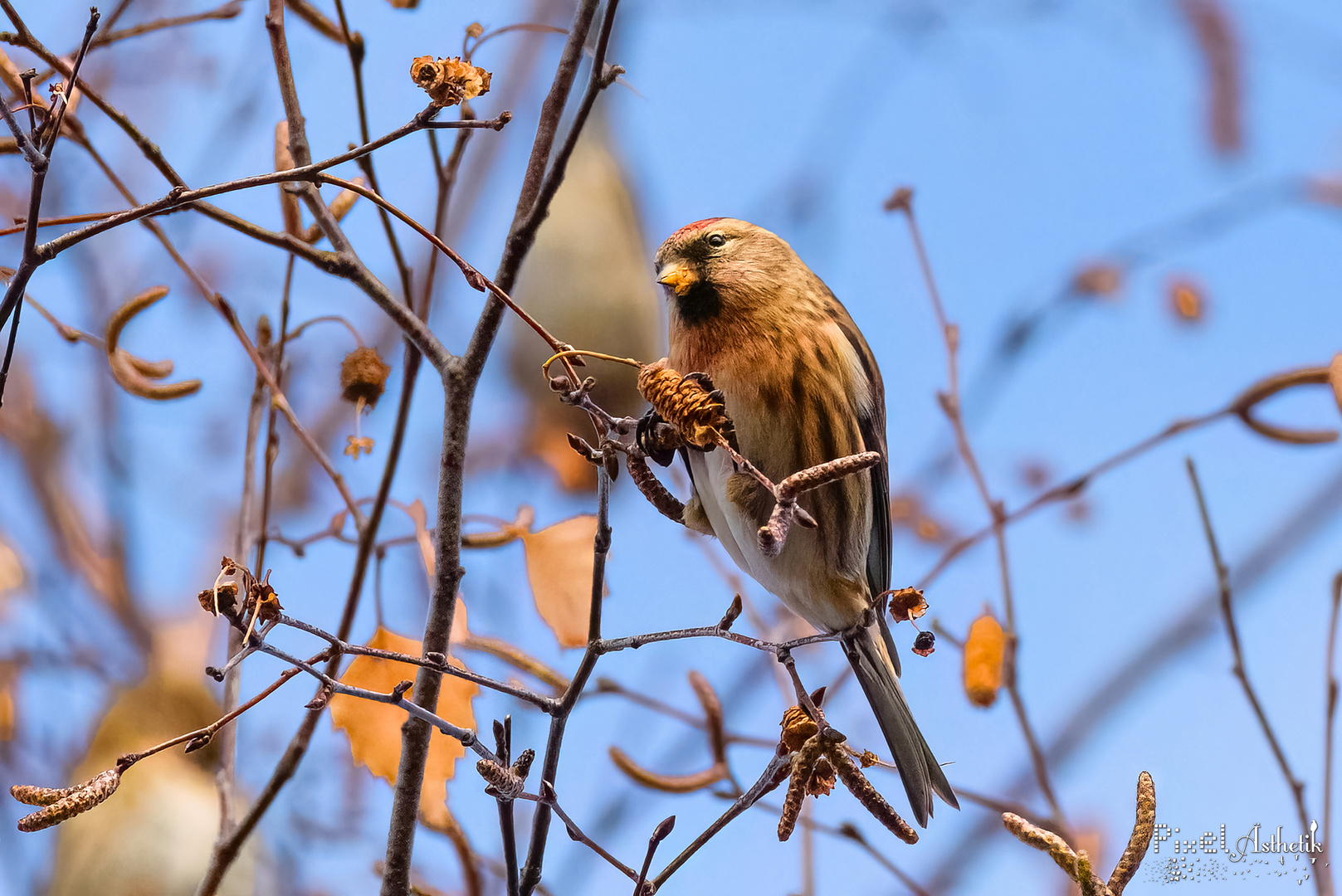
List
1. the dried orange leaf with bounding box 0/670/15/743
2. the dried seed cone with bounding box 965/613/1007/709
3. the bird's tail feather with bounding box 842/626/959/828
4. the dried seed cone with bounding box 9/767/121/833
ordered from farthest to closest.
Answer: the dried orange leaf with bounding box 0/670/15/743 → the bird's tail feather with bounding box 842/626/959/828 → the dried seed cone with bounding box 965/613/1007/709 → the dried seed cone with bounding box 9/767/121/833

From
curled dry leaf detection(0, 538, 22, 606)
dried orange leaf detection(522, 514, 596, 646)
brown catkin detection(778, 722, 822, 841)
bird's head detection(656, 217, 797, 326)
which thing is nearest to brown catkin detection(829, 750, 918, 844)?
brown catkin detection(778, 722, 822, 841)

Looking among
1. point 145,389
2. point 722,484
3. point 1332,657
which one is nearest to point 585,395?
A: point 722,484

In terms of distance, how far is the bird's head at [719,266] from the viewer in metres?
1.14

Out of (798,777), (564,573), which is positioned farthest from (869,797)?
(564,573)

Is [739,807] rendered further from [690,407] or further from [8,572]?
[8,572]

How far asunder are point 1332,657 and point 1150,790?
0.56 meters

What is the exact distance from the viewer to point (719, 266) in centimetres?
118

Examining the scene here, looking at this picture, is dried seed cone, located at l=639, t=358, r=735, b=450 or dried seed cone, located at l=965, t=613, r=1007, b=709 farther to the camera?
dried seed cone, located at l=965, t=613, r=1007, b=709

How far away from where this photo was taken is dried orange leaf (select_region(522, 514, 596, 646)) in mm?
906

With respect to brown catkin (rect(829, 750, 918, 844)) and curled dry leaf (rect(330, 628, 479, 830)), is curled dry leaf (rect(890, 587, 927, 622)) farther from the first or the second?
curled dry leaf (rect(330, 628, 479, 830))

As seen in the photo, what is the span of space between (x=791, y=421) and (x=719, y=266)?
23 cm

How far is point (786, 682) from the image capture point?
131cm

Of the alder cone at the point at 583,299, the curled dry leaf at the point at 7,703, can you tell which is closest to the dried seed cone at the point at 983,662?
the alder cone at the point at 583,299

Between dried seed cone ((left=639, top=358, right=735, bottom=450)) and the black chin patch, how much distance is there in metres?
0.36
